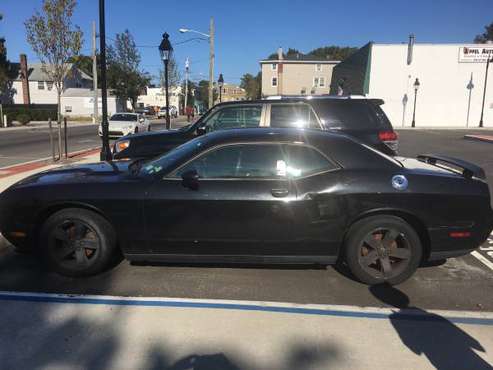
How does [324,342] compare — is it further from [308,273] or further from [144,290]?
[144,290]

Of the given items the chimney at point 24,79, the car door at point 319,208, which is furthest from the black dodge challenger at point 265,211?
the chimney at point 24,79

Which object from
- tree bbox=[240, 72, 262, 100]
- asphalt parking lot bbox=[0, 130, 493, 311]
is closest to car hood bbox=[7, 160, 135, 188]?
asphalt parking lot bbox=[0, 130, 493, 311]

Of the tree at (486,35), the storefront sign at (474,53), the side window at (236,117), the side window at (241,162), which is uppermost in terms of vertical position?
the tree at (486,35)

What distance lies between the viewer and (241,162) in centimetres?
432

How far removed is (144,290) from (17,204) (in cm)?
154

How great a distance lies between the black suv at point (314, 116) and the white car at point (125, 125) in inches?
560

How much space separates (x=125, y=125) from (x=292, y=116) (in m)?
17.2

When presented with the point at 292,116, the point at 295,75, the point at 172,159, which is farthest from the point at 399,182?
the point at 295,75

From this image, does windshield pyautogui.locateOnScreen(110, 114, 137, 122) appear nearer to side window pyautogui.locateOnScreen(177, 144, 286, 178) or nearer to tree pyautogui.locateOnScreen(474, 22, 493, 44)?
side window pyautogui.locateOnScreen(177, 144, 286, 178)

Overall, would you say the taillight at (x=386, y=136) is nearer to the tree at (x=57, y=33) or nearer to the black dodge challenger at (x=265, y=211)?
the black dodge challenger at (x=265, y=211)

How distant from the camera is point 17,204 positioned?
4363 mm

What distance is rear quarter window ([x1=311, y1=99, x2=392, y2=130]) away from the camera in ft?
23.0

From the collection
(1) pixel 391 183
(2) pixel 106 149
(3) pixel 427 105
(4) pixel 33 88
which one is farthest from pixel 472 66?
(4) pixel 33 88

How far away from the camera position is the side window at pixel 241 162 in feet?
14.0
